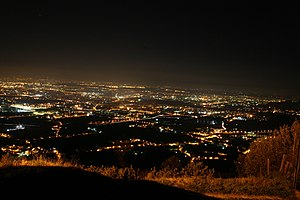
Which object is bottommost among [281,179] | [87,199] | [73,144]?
[73,144]

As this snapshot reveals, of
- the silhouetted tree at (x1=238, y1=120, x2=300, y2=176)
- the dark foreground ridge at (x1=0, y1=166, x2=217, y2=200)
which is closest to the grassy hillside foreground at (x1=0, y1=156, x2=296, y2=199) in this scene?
the dark foreground ridge at (x1=0, y1=166, x2=217, y2=200)

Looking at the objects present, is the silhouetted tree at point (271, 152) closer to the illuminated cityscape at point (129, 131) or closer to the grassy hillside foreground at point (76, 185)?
the illuminated cityscape at point (129, 131)

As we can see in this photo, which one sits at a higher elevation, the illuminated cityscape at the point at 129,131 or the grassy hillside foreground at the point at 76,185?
the grassy hillside foreground at the point at 76,185

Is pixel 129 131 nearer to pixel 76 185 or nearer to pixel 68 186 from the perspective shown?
pixel 76 185

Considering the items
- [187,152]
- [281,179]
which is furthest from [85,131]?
[281,179]

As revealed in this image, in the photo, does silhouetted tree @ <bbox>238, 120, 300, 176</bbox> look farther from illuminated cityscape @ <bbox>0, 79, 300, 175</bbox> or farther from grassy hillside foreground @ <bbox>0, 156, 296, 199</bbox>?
grassy hillside foreground @ <bbox>0, 156, 296, 199</bbox>

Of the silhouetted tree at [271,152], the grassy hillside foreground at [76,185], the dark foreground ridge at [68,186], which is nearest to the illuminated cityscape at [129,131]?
the silhouetted tree at [271,152]

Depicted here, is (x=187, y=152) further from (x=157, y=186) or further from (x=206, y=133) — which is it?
(x=157, y=186)

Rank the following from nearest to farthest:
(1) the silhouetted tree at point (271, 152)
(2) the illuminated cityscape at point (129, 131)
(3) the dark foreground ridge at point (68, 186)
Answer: (3) the dark foreground ridge at point (68, 186)
(1) the silhouetted tree at point (271, 152)
(2) the illuminated cityscape at point (129, 131)
